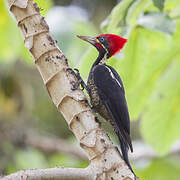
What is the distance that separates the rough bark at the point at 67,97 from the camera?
6.97 feet

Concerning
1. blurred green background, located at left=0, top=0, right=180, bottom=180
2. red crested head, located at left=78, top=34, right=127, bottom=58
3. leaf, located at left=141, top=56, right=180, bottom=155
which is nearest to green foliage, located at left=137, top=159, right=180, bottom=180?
blurred green background, located at left=0, top=0, right=180, bottom=180

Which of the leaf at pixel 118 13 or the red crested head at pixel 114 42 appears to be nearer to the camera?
the leaf at pixel 118 13

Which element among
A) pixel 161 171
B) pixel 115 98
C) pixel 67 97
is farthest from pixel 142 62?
pixel 161 171

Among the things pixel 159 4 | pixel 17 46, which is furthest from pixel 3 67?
pixel 159 4

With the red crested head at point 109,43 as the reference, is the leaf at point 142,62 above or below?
below

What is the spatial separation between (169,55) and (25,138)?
3.47 meters

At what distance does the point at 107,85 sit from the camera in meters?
3.11

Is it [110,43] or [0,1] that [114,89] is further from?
[0,1]

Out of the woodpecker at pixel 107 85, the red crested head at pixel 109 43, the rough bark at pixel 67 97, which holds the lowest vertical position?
the rough bark at pixel 67 97

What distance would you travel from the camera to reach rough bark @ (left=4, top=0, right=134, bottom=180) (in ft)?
6.97

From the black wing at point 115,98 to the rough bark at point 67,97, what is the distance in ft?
1.32

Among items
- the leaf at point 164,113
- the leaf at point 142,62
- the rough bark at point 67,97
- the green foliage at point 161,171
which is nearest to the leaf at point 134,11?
the leaf at point 142,62

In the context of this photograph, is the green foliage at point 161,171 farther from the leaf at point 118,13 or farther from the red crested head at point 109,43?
the leaf at point 118,13

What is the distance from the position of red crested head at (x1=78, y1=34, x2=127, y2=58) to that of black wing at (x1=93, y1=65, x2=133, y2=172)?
0.44ft
